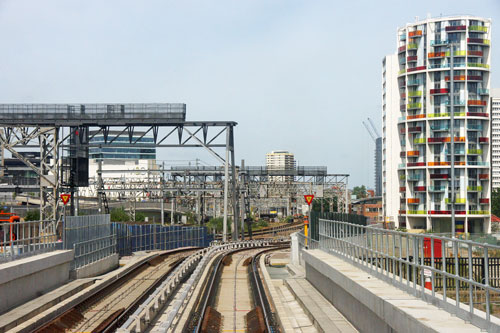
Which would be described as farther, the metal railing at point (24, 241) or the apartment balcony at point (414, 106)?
the apartment balcony at point (414, 106)

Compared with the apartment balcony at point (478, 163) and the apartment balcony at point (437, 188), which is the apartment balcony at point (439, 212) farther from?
the apartment balcony at point (478, 163)

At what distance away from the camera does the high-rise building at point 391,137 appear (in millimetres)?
94938

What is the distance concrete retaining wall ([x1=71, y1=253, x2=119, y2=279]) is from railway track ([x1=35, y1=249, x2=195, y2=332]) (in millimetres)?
1447

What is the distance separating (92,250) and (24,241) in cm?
780

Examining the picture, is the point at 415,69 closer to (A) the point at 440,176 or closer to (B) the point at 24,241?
(A) the point at 440,176

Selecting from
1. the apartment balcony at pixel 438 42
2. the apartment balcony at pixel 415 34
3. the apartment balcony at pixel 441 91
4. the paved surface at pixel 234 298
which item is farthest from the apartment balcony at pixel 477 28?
the paved surface at pixel 234 298

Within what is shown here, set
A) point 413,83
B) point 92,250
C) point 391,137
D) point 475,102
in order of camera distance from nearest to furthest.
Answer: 1. point 92,250
2. point 475,102
3. point 413,83
4. point 391,137

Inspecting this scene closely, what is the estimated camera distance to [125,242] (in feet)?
151

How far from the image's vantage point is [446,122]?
8462 centimetres

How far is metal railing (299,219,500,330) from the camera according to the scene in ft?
32.3

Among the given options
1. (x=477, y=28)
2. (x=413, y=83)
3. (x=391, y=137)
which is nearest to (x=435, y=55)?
(x=413, y=83)

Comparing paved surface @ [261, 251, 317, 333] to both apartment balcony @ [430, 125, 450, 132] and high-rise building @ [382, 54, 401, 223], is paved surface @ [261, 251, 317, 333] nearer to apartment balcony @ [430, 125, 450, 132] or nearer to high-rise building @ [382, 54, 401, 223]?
apartment balcony @ [430, 125, 450, 132]

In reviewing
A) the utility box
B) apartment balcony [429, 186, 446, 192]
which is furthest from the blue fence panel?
apartment balcony [429, 186, 446, 192]

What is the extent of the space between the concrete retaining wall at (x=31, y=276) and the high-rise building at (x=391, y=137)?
2900 inches
